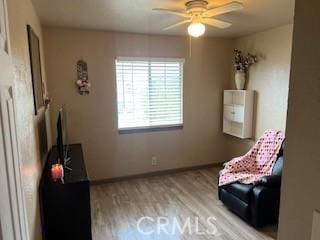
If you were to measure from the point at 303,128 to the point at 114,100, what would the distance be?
3.43 m

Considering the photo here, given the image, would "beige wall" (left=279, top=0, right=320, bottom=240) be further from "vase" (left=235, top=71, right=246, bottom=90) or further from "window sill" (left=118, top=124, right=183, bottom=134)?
"vase" (left=235, top=71, right=246, bottom=90)

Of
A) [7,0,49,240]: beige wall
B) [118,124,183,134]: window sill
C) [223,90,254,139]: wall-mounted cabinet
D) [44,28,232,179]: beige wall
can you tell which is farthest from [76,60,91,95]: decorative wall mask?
[223,90,254,139]: wall-mounted cabinet

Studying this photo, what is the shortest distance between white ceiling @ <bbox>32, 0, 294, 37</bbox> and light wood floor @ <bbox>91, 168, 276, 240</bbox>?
2.45 metres

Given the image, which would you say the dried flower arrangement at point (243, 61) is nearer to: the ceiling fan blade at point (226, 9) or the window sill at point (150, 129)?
the window sill at point (150, 129)

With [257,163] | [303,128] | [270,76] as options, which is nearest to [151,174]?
[257,163]

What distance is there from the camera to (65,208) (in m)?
2.20

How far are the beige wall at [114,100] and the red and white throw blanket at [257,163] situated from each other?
49.5 inches

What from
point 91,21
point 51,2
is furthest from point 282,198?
point 91,21

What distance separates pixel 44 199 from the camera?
214 centimetres

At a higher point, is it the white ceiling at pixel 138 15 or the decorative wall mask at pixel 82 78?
the white ceiling at pixel 138 15

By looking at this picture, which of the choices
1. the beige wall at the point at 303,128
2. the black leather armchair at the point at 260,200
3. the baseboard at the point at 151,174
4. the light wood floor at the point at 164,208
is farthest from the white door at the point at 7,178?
the baseboard at the point at 151,174

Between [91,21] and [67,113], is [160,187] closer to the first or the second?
[67,113]

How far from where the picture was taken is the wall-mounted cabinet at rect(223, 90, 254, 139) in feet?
13.3

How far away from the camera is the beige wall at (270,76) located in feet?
11.4
